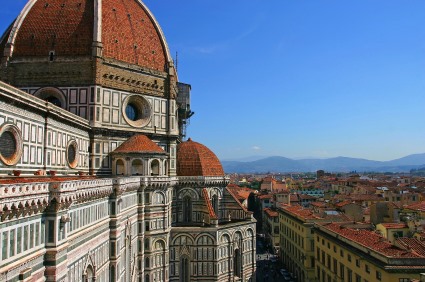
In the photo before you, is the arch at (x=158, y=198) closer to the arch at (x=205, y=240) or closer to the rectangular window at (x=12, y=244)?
the arch at (x=205, y=240)

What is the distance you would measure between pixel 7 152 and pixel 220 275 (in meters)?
22.6

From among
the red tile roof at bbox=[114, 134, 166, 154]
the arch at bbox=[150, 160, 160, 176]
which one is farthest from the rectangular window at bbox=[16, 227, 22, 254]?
the arch at bbox=[150, 160, 160, 176]

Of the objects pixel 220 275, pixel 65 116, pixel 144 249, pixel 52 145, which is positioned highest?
pixel 65 116

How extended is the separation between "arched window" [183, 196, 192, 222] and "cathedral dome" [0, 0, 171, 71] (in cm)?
1216

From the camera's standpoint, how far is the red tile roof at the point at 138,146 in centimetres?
3238

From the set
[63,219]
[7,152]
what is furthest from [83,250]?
[7,152]

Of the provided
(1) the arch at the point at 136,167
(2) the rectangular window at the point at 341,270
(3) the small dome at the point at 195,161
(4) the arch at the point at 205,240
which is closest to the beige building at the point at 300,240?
(2) the rectangular window at the point at 341,270

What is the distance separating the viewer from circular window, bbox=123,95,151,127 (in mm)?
35031

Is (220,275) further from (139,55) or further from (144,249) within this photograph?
(139,55)

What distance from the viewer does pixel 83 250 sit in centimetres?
1919

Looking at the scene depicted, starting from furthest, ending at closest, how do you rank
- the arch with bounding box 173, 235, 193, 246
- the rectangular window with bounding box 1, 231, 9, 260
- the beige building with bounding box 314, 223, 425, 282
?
the arch with bounding box 173, 235, 193, 246 < the beige building with bounding box 314, 223, 425, 282 < the rectangular window with bounding box 1, 231, 9, 260

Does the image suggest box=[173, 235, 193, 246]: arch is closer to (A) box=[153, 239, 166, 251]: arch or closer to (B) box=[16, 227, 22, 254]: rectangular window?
(A) box=[153, 239, 166, 251]: arch

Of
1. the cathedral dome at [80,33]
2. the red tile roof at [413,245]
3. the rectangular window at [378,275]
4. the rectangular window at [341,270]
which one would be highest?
the cathedral dome at [80,33]

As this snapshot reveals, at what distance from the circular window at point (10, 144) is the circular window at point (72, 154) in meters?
6.51
